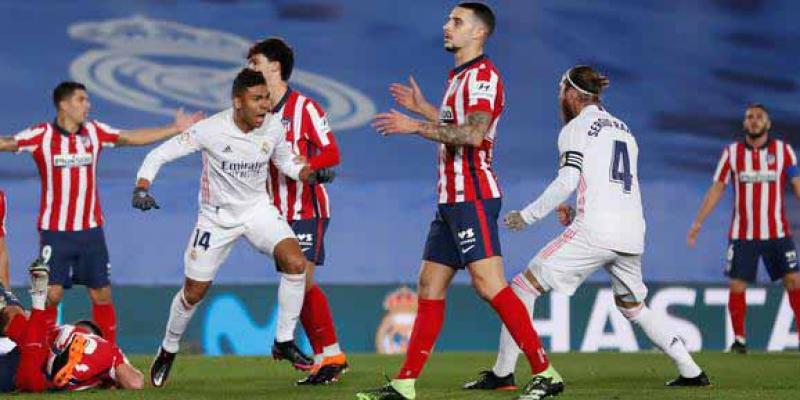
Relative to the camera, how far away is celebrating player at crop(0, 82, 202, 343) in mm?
10664

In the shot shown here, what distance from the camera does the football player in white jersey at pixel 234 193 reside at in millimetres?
8227

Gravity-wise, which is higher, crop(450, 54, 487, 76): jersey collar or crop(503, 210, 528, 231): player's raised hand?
crop(450, 54, 487, 76): jersey collar

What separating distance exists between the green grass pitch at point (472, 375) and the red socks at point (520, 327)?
13.3 inches

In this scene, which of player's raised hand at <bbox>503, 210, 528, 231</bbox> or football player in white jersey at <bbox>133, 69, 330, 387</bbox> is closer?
player's raised hand at <bbox>503, 210, 528, 231</bbox>

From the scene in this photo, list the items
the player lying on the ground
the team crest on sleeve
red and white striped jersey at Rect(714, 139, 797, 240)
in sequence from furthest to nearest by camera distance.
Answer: the team crest on sleeve
red and white striped jersey at Rect(714, 139, 797, 240)
the player lying on the ground

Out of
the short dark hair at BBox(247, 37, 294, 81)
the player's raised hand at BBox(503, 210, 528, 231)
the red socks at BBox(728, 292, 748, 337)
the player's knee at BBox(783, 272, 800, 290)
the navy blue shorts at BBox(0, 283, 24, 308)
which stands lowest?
the red socks at BBox(728, 292, 748, 337)

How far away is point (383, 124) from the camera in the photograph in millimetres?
6910

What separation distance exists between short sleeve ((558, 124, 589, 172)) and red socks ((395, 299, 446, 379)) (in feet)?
3.11

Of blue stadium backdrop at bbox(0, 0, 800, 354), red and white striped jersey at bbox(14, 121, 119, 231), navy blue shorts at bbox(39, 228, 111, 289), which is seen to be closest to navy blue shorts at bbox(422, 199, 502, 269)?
navy blue shorts at bbox(39, 228, 111, 289)

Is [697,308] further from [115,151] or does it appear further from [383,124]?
[383,124]

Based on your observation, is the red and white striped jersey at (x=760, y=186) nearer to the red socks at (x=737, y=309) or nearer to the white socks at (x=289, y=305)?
the red socks at (x=737, y=309)

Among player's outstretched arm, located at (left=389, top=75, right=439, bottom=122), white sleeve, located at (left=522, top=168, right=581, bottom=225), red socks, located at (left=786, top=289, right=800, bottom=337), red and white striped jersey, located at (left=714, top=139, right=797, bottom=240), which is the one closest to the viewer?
white sleeve, located at (left=522, top=168, right=581, bottom=225)

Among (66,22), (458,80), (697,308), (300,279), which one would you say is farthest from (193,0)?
(458,80)

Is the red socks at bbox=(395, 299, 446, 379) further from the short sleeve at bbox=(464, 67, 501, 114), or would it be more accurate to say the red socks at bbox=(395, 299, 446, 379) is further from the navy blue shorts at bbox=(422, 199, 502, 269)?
the short sleeve at bbox=(464, 67, 501, 114)
